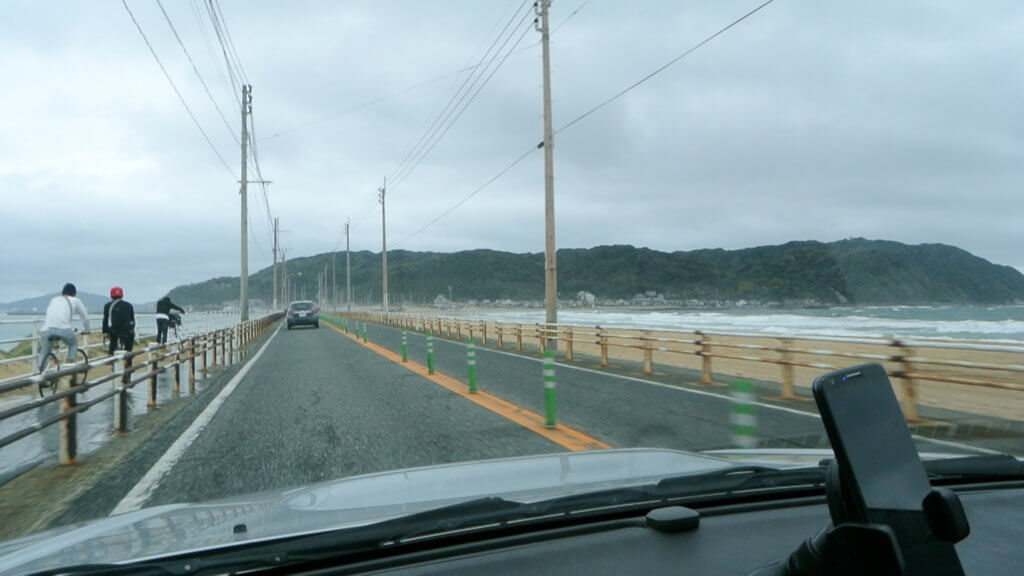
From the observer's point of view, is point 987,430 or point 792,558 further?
point 987,430

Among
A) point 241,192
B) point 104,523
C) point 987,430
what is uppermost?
point 241,192

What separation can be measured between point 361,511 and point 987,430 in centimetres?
847

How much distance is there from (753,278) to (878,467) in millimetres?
98764

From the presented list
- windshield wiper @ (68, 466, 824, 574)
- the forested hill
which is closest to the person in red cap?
windshield wiper @ (68, 466, 824, 574)

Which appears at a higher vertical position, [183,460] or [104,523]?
[104,523]

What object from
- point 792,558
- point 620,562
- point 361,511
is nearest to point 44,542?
point 361,511

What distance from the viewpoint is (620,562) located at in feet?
7.66

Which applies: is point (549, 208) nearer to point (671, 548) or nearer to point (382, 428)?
point (382, 428)

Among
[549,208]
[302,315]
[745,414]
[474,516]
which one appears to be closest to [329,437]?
[745,414]

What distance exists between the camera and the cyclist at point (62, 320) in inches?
517

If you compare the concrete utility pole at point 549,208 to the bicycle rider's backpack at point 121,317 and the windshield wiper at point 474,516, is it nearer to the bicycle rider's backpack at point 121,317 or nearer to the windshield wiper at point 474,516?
the bicycle rider's backpack at point 121,317

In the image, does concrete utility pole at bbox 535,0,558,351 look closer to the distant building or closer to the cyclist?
the cyclist

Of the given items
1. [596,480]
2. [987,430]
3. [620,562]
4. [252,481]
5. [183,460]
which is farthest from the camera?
[987,430]

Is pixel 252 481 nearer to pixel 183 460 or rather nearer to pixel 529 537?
pixel 183 460
